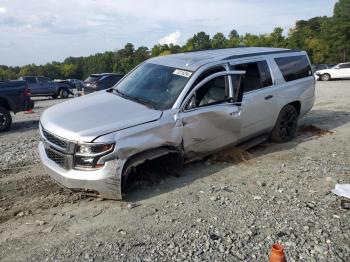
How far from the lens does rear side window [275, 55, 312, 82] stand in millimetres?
7703

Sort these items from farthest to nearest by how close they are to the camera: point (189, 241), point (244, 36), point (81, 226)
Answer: point (244, 36) < point (81, 226) < point (189, 241)

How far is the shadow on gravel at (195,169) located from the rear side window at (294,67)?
4.31ft

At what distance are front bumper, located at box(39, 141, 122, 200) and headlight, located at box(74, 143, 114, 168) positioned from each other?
0.10 metres

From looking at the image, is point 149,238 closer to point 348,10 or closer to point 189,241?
point 189,241

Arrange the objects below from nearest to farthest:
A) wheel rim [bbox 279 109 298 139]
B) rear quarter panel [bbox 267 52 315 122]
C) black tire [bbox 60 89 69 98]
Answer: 1. rear quarter panel [bbox 267 52 315 122]
2. wheel rim [bbox 279 109 298 139]
3. black tire [bbox 60 89 69 98]

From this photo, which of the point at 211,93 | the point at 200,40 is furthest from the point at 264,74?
the point at 200,40

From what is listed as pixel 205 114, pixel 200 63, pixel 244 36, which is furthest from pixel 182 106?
pixel 244 36

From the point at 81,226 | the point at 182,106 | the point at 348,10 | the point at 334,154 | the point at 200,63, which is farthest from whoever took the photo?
the point at 348,10

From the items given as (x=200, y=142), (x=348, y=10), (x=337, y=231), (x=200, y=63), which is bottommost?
(x=337, y=231)

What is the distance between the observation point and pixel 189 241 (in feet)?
13.7

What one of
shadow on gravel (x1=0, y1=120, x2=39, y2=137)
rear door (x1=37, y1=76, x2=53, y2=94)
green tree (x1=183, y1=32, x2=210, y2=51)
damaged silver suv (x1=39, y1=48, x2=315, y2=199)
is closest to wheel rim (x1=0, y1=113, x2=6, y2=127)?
shadow on gravel (x1=0, y1=120, x2=39, y2=137)

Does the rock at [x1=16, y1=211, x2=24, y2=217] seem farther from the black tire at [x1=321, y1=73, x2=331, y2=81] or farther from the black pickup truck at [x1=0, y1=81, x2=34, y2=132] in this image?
the black tire at [x1=321, y1=73, x2=331, y2=81]

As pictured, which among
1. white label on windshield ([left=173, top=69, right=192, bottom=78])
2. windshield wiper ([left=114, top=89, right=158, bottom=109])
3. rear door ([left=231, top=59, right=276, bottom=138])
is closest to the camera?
windshield wiper ([left=114, top=89, right=158, bottom=109])

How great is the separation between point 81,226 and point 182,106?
2.14 metres
